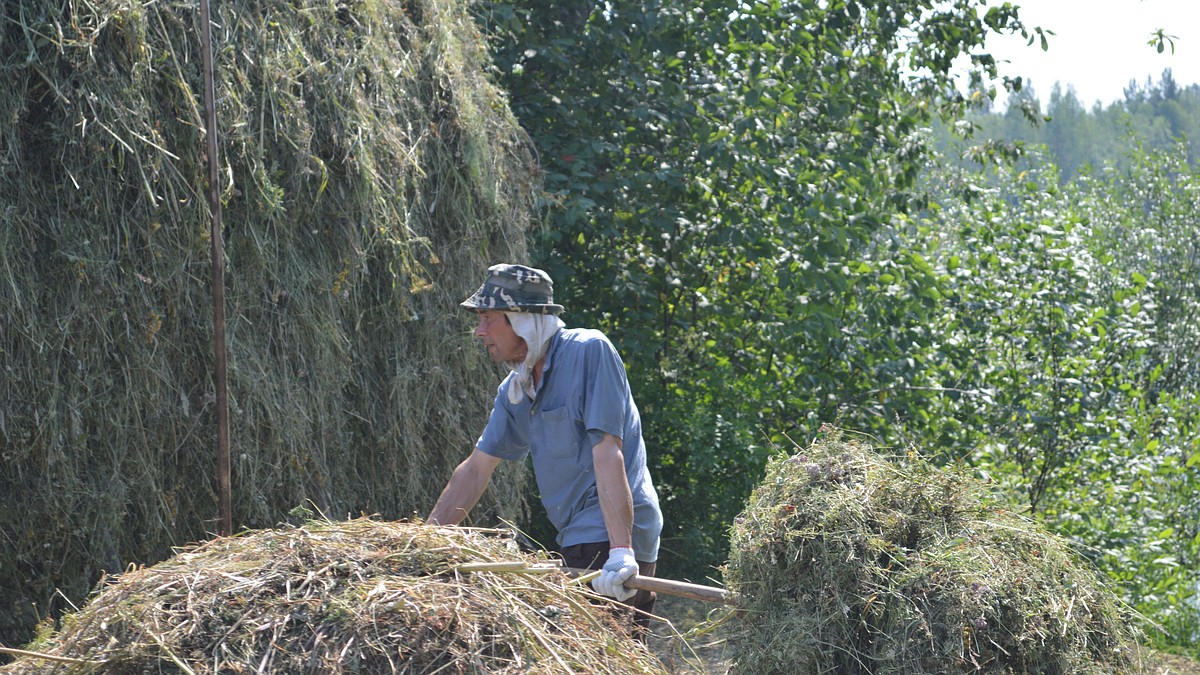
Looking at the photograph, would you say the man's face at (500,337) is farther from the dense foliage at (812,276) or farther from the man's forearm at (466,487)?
the dense foliage at (812,276)

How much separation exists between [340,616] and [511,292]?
167 centimetres

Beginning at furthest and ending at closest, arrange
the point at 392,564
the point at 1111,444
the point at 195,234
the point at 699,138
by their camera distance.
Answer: the point at 1111,444
the point at 699,138
the point at 195,234
the point at 392,564

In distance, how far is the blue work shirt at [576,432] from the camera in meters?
4.04

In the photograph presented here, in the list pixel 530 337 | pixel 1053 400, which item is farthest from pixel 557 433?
pixel 1053 400

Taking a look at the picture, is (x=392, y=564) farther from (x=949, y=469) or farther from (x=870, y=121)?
(x=870, y=121)

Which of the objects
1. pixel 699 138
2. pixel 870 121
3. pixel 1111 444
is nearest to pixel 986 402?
pixel 1111 444

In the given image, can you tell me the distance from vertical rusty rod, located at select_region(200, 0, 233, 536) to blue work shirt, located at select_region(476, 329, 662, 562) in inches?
42.0

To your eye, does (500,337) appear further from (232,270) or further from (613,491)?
(232,270)

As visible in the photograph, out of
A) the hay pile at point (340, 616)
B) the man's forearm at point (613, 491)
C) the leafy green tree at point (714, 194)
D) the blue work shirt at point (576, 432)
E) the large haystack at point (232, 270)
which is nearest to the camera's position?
the hay pile at point (340, 616)

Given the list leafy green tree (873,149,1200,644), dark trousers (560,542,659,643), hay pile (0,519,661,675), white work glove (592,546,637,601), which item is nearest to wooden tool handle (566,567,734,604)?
white work glove (592,546,637,601)

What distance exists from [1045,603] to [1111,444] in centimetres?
663

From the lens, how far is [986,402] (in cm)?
901

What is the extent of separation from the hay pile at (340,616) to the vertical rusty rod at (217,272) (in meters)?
1.58

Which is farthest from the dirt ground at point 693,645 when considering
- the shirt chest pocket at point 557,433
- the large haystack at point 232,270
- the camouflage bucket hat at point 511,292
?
the camouflage bucket hat at point 511,292
